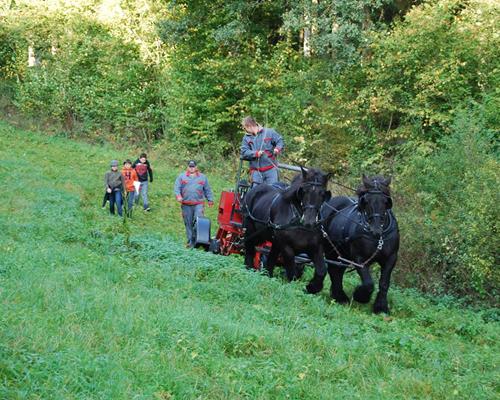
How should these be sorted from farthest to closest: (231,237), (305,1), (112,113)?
1. (112,113)
2. (305,1)
3. (231,237)

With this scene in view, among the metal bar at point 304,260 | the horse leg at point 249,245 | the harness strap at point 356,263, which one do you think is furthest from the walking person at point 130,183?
the harness strap at point 356,263

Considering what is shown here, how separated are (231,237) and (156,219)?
24.1 ft

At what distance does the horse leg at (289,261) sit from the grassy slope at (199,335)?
2.30ft

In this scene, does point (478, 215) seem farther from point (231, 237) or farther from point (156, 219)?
point (156, 219)

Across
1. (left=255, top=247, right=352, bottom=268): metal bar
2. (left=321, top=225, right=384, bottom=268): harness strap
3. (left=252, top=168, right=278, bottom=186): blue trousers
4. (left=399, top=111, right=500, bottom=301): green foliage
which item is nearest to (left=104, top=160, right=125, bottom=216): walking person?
(left=252, top=168, right=278, bottom=186): blue trousers

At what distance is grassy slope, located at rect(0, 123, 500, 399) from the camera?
573cm

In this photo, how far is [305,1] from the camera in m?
26.4

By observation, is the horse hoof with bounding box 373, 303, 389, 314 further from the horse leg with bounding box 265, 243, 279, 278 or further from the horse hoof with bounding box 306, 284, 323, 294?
the horse leg with bounding box 265, 243, 279, 278

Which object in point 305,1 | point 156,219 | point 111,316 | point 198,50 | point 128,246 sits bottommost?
point 156,219

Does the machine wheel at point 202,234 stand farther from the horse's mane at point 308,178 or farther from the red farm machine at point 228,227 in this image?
the horse's mane at point 308,178

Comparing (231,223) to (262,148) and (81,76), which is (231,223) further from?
(81,76)

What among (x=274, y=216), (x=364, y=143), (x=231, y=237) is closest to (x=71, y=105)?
(x=364, y=143)

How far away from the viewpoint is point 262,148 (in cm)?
1338

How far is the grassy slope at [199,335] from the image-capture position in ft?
18.8
